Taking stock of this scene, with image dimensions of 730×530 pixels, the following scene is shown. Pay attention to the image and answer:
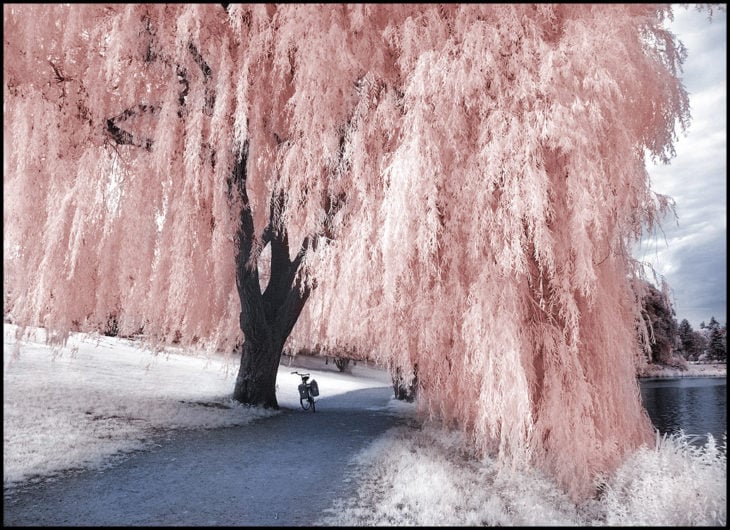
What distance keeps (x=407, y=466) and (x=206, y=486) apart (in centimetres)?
224

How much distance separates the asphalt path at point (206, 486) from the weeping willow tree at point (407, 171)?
1.63 metres

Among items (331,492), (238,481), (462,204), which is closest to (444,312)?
(462,204)

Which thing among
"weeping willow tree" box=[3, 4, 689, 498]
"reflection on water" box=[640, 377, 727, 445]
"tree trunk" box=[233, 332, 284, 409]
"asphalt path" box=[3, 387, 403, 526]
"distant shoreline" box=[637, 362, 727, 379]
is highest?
"weeping willow tree" box=[3, 4, 689, 498]

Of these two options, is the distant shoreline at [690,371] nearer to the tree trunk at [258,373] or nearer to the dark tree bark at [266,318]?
the tree trunk at [258,373]

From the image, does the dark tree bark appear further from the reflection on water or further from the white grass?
the reflection on water

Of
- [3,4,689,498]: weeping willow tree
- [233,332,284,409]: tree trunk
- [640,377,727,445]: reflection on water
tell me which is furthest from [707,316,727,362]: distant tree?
[3,4,689,498]: weeping willow tree

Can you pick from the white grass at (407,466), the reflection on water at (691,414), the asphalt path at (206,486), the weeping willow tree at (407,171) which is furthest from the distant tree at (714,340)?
the asphalt path at (206,486)

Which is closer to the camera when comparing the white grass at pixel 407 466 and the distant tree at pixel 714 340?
the white grass at pixel 407 466

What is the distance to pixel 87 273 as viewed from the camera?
5.36m

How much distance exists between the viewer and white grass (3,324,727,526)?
12.1ft

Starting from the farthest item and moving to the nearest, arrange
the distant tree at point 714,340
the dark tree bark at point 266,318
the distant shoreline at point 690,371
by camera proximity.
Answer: the distant shoreline at point 690,371
the distant tree at point 714,340
the dark tree bark at point 266,318

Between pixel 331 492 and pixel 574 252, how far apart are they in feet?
10.7

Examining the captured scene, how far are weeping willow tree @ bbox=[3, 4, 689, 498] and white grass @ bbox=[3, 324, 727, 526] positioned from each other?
30cm

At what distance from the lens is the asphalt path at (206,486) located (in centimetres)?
369
